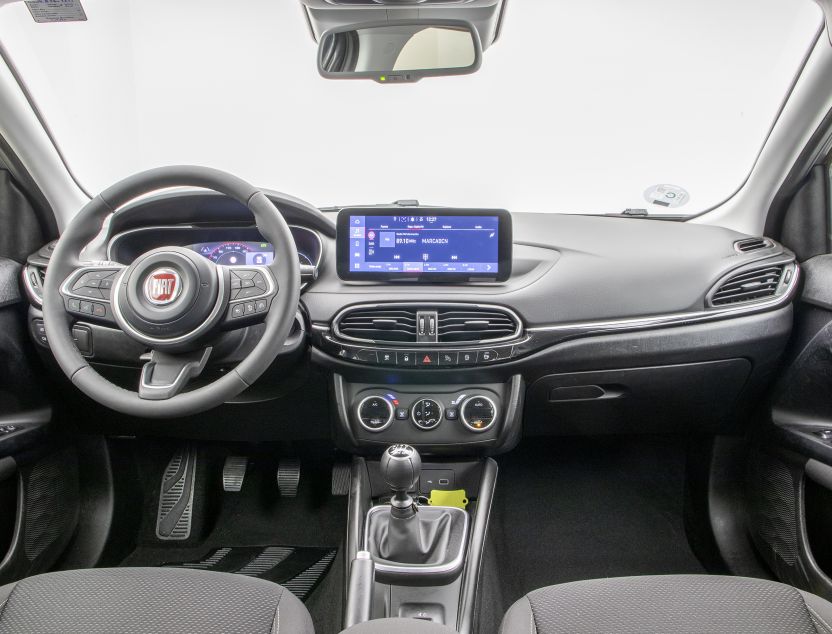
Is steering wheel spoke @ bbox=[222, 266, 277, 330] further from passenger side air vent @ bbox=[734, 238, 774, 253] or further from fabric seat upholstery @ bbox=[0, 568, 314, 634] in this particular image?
passenger side air vent @ bbox=[734, 238, 774, 253]

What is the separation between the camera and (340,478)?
236 cm

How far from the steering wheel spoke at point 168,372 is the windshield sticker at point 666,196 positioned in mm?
1577

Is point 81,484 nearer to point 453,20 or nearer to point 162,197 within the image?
point 162,197

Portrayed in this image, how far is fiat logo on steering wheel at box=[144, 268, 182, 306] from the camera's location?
130 centimetres

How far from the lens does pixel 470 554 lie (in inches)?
66.7

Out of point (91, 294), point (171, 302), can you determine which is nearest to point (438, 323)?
point (171, 302)

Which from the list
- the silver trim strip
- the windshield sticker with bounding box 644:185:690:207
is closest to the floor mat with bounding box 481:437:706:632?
the silver trim strip

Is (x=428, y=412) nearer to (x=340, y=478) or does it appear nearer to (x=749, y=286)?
(x=340, y=478)

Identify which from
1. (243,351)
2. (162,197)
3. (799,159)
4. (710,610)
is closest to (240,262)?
(162,197)

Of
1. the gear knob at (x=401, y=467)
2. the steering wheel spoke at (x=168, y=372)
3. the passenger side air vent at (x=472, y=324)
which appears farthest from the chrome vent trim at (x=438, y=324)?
the steering wheel spoke at (x=168, y=372)

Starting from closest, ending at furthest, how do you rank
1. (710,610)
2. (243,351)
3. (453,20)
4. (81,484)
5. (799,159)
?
(710,610) < (243,351) < (453,20) < (799,159) < (81,484)

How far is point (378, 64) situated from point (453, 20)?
23cm

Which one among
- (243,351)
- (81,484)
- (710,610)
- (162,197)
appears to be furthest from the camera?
(81,484)

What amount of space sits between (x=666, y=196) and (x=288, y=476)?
1687 mm
